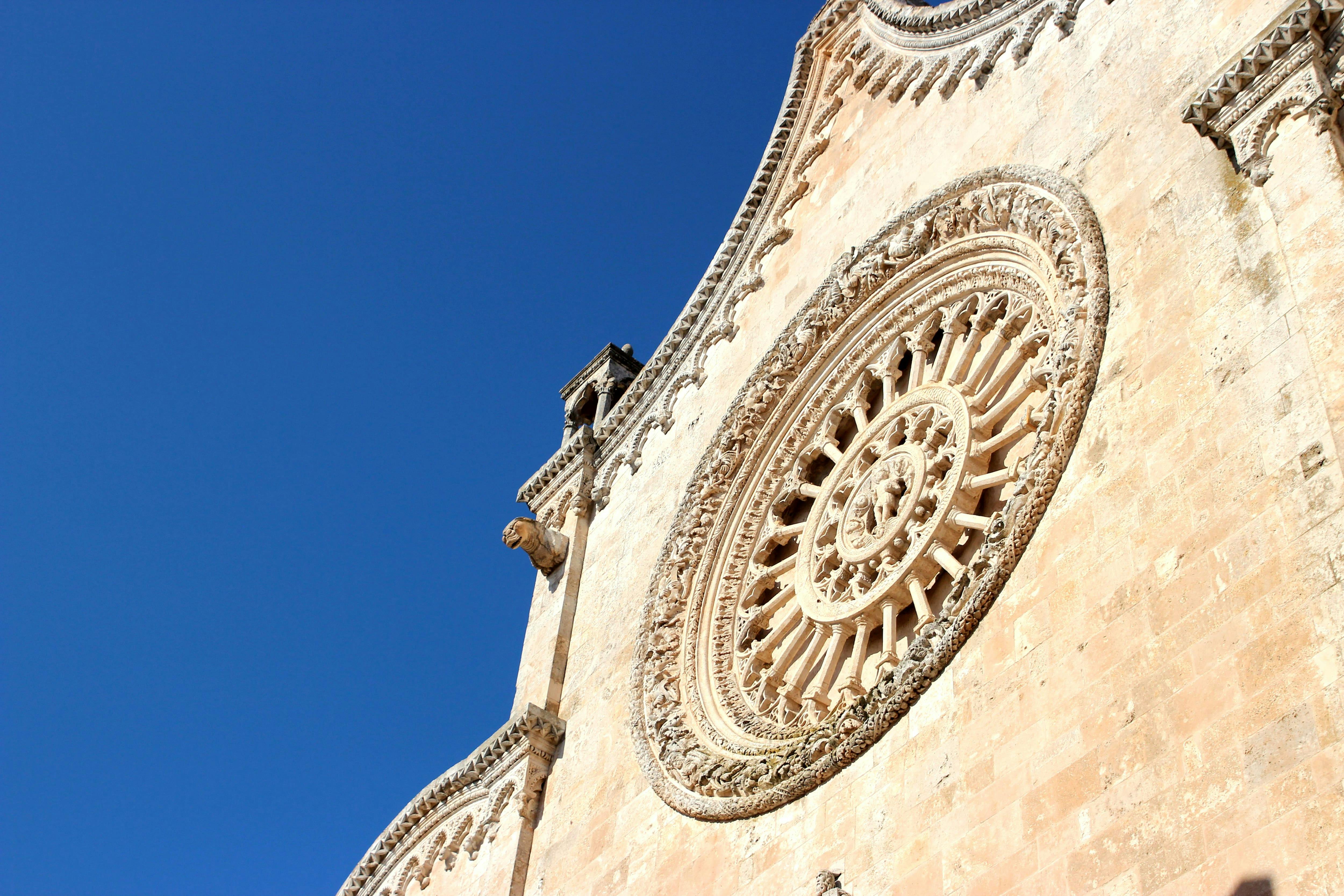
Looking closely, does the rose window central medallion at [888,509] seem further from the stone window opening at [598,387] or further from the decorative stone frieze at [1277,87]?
the stone window opening at [598,387]

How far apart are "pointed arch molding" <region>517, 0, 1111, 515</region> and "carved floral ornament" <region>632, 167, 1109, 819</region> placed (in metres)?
1.66

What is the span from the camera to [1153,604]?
714 cm

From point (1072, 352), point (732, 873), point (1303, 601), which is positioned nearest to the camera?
point (1303, 601)

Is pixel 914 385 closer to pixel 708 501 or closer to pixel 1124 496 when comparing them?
pixel 708 501

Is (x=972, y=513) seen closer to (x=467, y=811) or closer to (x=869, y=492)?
(x=869, y=492)

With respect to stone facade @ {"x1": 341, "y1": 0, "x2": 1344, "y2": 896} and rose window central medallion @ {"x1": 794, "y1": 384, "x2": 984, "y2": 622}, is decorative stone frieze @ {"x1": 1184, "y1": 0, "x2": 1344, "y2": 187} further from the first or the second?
rose window central medallion @ {"x1": 794, "y1": 384, "x2": 984, "y2": 622}

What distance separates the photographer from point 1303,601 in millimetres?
6312

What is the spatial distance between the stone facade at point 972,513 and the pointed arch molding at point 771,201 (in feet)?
0.16

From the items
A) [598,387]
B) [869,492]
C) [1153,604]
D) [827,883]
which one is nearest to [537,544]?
[598,387]

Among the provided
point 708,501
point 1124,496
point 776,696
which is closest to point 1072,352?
point 1124,496

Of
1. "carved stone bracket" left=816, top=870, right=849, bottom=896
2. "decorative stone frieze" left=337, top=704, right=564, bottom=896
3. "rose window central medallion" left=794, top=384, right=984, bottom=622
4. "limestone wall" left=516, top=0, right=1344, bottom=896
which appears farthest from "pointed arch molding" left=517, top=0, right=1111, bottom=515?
"carved stone bracket" left=816, top=870, right=849, bottom=896

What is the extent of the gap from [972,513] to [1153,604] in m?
2.81

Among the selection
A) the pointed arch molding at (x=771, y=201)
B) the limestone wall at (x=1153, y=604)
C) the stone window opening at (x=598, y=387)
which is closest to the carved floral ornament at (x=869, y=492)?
the limestone wall at (x=1153, y=604)

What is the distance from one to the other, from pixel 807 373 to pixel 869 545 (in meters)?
2.41
